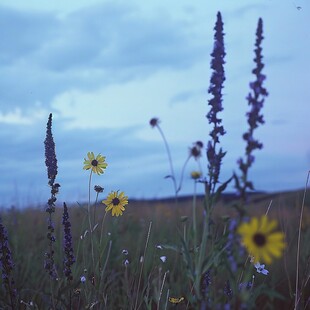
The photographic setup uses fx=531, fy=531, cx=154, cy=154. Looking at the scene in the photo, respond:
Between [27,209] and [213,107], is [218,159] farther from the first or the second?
[27,209]

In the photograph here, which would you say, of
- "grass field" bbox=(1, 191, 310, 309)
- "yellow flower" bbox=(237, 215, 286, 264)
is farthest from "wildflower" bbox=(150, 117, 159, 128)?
"yellow flower" bbox=(237, 215, 286, 264)

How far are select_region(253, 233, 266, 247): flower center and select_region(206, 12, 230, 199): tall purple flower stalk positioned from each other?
1.96ft

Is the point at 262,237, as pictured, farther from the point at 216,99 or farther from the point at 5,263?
the point at 5,263

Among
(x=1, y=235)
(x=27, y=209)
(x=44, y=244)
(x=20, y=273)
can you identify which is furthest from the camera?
(x=27, y=209)

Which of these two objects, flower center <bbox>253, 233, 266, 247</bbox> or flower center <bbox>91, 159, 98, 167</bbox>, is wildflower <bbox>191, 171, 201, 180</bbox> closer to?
flower center <bbox>253, 233, 266, 247</bbox>

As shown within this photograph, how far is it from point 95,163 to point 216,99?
4.37ft

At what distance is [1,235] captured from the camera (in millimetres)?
3002

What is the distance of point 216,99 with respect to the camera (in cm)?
235

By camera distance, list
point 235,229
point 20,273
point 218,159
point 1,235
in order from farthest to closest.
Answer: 1. point 20,273
2. point 1,235
3. point 218,159
4. point 235,229

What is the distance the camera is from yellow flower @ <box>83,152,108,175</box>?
3.46 meters

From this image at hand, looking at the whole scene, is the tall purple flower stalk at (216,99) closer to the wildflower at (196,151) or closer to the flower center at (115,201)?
the wildflower at (196,151)

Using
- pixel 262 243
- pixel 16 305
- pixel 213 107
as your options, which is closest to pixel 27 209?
pixel 16 305

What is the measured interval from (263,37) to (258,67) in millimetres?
142

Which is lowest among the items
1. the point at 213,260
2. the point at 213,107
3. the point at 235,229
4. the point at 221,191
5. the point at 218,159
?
the point at 213,260
